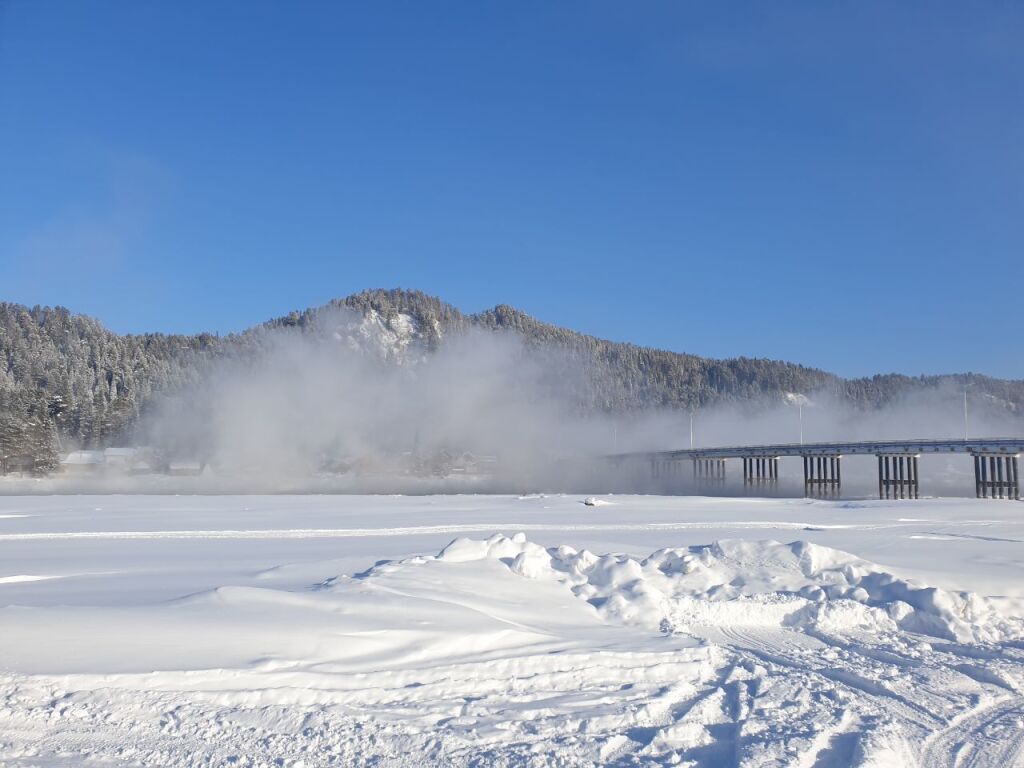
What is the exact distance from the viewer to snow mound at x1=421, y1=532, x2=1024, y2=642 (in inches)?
430

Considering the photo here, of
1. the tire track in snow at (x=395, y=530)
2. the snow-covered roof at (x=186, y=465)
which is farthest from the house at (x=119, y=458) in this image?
the tire track in snow at (x=395, y=530)

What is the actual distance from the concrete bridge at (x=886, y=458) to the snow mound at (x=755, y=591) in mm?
58173

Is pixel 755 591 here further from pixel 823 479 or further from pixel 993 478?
pixel 823 479

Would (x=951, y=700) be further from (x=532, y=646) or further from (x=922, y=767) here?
(x=532, y=646)

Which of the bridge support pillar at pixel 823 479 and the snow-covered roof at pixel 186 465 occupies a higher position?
the snow-covered roof at pixel 186 465

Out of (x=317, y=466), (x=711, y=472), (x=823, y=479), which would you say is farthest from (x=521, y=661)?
(x=317, y=466)

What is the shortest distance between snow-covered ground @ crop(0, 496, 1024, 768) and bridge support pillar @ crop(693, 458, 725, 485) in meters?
83.2

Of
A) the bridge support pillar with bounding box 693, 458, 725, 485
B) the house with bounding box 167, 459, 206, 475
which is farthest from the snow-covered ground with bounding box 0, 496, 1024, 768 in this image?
the house with bounding box 167, 459, 206, 475

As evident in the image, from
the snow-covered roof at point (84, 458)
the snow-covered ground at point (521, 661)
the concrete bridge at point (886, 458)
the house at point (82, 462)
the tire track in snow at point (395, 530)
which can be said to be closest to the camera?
the snow-covered ground at point (521, 661)

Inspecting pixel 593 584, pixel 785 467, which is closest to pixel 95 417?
pixel 593 584

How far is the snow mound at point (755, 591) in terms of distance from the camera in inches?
430

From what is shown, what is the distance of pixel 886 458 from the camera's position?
75625mm

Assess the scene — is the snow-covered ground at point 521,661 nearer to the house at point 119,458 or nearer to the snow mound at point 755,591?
the snow mound at point 755,591

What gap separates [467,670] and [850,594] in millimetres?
6483
